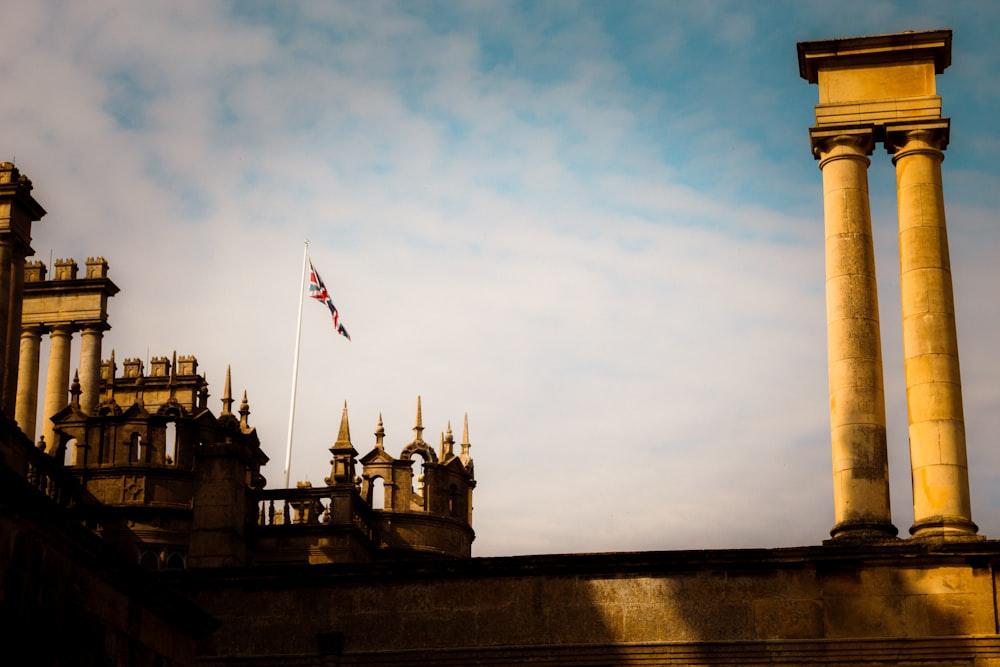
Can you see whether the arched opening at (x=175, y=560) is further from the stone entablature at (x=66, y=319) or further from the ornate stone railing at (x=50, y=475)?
the ornate stone railing at (x=50, y=475)

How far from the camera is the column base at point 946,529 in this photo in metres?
34.3

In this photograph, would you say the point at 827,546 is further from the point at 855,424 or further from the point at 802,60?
the point at 802,60

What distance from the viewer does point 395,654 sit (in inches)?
1357

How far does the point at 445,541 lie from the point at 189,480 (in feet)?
30.2

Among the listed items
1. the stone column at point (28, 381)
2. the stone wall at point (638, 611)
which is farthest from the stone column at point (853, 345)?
the stone column at point (28, 381)

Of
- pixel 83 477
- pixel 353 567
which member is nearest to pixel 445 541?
pixel 83 477

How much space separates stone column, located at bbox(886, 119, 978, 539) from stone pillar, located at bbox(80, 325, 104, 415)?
3157 centimetres

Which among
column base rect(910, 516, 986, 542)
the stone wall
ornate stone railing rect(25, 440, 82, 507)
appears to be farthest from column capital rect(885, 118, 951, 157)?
ornate stone railing rect(25, 440, 82, 507)

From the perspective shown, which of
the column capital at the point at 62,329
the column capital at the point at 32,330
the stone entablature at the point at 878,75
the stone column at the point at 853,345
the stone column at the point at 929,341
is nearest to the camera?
the stone column at the point at 929,341

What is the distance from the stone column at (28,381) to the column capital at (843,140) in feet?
90.2

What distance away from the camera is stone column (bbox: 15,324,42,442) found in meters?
56.9

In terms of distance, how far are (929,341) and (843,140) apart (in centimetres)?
471

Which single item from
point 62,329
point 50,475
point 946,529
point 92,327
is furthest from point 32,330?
point 946,529

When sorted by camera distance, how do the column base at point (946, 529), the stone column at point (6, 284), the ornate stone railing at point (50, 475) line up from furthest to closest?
the stone column at point (6, 284), the column base at point (946, 529), the ornate stone railing at point (50, 475)
